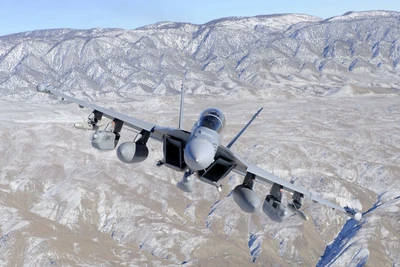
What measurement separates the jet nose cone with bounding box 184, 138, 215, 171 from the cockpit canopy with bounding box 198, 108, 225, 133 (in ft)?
7.91

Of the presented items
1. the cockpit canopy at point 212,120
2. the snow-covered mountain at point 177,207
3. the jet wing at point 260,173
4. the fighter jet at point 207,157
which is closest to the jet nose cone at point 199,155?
the fighter jet at point 207,157

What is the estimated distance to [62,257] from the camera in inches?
3664

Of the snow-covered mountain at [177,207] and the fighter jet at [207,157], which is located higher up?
the fighter jet at [207,157]

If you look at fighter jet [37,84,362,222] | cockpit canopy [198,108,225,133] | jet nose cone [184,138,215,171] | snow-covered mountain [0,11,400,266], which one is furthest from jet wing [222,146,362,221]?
snow-covered mountain [0,11,400,266]

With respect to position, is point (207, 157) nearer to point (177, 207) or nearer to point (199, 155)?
point (199, 155)

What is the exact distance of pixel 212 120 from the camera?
2642 centimetres

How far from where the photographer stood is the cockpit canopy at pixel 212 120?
26086mm

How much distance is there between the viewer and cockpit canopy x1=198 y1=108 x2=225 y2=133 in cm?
2609

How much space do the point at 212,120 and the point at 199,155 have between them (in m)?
4.07

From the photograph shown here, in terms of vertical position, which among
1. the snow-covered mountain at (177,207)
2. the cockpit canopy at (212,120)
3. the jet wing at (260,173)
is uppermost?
the cockpit canopy at (212,120)

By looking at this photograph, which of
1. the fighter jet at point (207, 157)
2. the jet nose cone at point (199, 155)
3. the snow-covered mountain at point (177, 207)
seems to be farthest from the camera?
the snow-covered mountain at point (177, 207)

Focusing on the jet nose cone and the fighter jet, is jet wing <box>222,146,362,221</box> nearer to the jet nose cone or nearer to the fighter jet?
the fighter jet

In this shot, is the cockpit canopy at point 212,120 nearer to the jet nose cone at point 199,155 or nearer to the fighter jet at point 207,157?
the fighter jet at point 207,157

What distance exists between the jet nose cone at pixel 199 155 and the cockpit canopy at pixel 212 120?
2.41 metres
